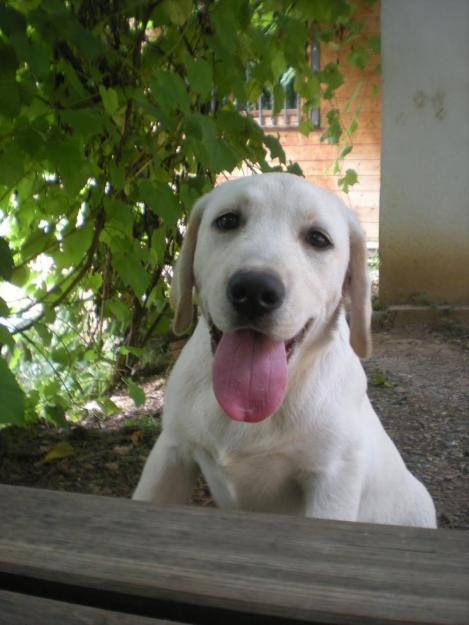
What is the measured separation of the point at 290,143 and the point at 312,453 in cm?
912

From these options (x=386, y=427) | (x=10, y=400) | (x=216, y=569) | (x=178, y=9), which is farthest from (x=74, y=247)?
(x=386, y=427)

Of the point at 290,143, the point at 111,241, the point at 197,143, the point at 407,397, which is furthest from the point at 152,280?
the point at 290,143

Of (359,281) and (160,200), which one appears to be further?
(160,200)

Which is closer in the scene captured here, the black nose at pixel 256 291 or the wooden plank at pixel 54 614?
the wooden plank at pixel 54 614

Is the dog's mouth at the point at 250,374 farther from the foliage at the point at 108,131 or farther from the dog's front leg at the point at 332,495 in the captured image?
the foliage at the point at 108,131

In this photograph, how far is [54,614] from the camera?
38.6 inches

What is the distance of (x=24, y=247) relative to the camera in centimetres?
275

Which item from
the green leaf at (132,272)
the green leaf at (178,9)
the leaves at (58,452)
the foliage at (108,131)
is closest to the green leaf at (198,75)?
the foliage at (108,131)

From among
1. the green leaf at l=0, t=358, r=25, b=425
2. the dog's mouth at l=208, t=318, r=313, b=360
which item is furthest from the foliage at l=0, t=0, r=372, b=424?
the dog's mouth at l=208, t=318, r=313, b=360

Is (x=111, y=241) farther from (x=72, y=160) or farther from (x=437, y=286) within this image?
(x=437, y=286)

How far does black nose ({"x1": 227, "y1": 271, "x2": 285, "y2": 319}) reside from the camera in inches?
67.6

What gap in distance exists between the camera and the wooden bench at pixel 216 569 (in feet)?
3.23

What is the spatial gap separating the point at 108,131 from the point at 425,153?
4151 millimetres

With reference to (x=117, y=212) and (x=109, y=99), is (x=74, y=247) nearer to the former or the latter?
(x=117, y=212)
